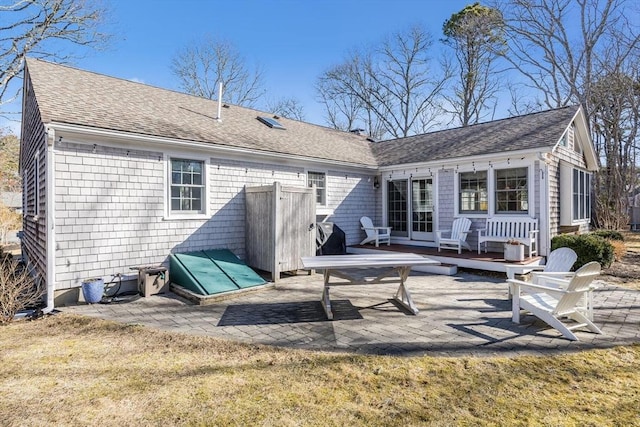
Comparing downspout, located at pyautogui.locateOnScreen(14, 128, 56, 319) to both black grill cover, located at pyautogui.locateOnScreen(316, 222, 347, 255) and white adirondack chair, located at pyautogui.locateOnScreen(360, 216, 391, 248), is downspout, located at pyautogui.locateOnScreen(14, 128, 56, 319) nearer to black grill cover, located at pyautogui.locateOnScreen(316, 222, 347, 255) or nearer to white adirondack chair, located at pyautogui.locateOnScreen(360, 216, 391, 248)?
black grill cover, located at pyautogui.locateOnScreen(316, 222, 347, 255)

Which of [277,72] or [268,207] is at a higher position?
[277,72]

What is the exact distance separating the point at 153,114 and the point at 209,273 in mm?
3857

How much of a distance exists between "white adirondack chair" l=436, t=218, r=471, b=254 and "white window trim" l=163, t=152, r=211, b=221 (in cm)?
597

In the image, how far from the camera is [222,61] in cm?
2384

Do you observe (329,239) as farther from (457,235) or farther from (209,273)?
(209,273)

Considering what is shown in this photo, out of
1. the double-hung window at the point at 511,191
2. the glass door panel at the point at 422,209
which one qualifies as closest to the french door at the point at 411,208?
the glass door panel at the point at 422,209

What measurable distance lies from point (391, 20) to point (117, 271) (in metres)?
23.3

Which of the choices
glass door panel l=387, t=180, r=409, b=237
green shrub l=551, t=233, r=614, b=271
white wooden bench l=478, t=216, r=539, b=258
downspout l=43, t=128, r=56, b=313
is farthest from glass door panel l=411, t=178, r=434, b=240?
downspout l=43, t=128, r=56, b=313

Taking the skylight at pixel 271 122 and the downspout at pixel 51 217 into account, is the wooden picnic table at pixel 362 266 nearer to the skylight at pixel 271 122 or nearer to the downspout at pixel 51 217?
the downspout at pixel 51 217

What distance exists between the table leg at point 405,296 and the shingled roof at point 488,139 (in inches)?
204

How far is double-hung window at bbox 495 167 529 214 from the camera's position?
8.77 meters

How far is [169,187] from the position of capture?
7.13 m

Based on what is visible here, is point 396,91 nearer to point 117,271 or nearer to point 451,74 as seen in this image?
point 451,74

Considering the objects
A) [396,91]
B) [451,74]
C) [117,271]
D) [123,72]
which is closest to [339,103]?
[396,91]
